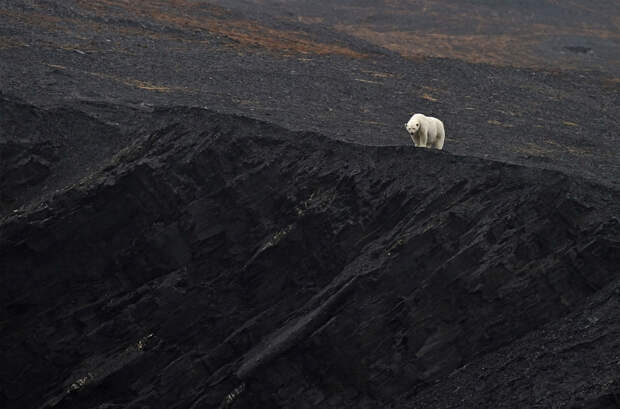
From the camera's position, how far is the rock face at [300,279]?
506 inches

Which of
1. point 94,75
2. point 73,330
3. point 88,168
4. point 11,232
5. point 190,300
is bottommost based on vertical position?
point 73,330

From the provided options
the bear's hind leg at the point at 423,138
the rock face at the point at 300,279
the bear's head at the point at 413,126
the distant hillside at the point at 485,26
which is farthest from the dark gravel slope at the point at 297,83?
the distant hillside at the point at 485,26

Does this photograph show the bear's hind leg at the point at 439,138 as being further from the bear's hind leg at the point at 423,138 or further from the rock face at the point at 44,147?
the rock face at the point at 44,147

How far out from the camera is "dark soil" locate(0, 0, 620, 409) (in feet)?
42.3

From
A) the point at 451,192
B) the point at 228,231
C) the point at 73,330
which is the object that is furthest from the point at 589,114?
the point at 73,330

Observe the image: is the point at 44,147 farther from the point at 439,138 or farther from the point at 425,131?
the point at 439,138

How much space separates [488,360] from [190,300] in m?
7.01

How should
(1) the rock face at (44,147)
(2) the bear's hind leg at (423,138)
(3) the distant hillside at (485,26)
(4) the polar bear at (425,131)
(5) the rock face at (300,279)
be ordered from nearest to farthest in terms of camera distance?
(5) the rock face at (300,279) → (4) the polar bear at (425,131) → (2) the bear's hind leg at (423,138) → (1) the rock face at (44,147) → (3) the distant hillside at (485,26)

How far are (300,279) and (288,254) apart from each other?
0.64 m

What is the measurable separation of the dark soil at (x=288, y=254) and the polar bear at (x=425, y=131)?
119 cm

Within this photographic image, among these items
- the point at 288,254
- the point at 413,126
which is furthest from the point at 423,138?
the point at 288,254

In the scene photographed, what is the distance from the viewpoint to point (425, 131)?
17391 millimetres

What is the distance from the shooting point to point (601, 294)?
12602 millimetres

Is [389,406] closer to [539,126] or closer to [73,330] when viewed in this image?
[73,330]
